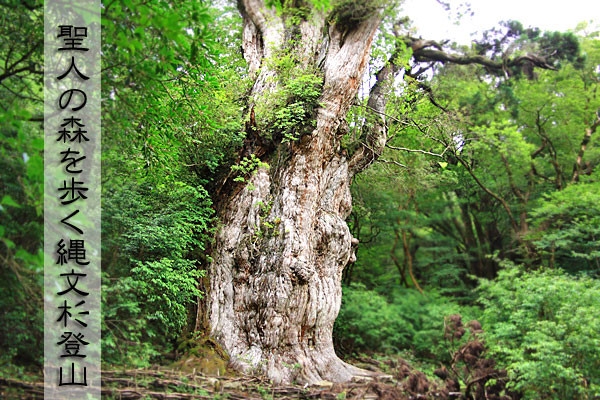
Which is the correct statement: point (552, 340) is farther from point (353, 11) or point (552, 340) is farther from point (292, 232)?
point (353, 11)

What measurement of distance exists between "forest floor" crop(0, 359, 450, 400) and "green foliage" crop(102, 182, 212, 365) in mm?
191

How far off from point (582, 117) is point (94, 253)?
45.2 ft

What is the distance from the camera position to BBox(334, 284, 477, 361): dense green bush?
1030 centimetres

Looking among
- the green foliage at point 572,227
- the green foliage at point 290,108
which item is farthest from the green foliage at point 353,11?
the green foliage at point 572,227

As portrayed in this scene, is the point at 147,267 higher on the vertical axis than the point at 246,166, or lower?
lower

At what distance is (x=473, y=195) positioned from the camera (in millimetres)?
14125

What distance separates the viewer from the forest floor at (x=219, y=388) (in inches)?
132

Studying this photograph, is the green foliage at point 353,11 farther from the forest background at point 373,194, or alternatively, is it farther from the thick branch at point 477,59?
the thick branch at point 477,59

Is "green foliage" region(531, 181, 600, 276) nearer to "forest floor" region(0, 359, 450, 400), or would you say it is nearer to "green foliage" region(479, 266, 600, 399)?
"green foliage" region(479, 266, 600, 399)

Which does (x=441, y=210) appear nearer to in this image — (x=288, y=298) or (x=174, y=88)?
(x=288, y=298)

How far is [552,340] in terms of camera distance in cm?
590

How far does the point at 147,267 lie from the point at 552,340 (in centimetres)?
539

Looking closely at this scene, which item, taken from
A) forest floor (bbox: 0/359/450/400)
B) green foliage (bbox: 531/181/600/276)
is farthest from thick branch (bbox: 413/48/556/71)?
forest floor (bbox: 0/359/450/400)

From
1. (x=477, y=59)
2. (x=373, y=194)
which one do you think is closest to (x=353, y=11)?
(x=373, y=194)
